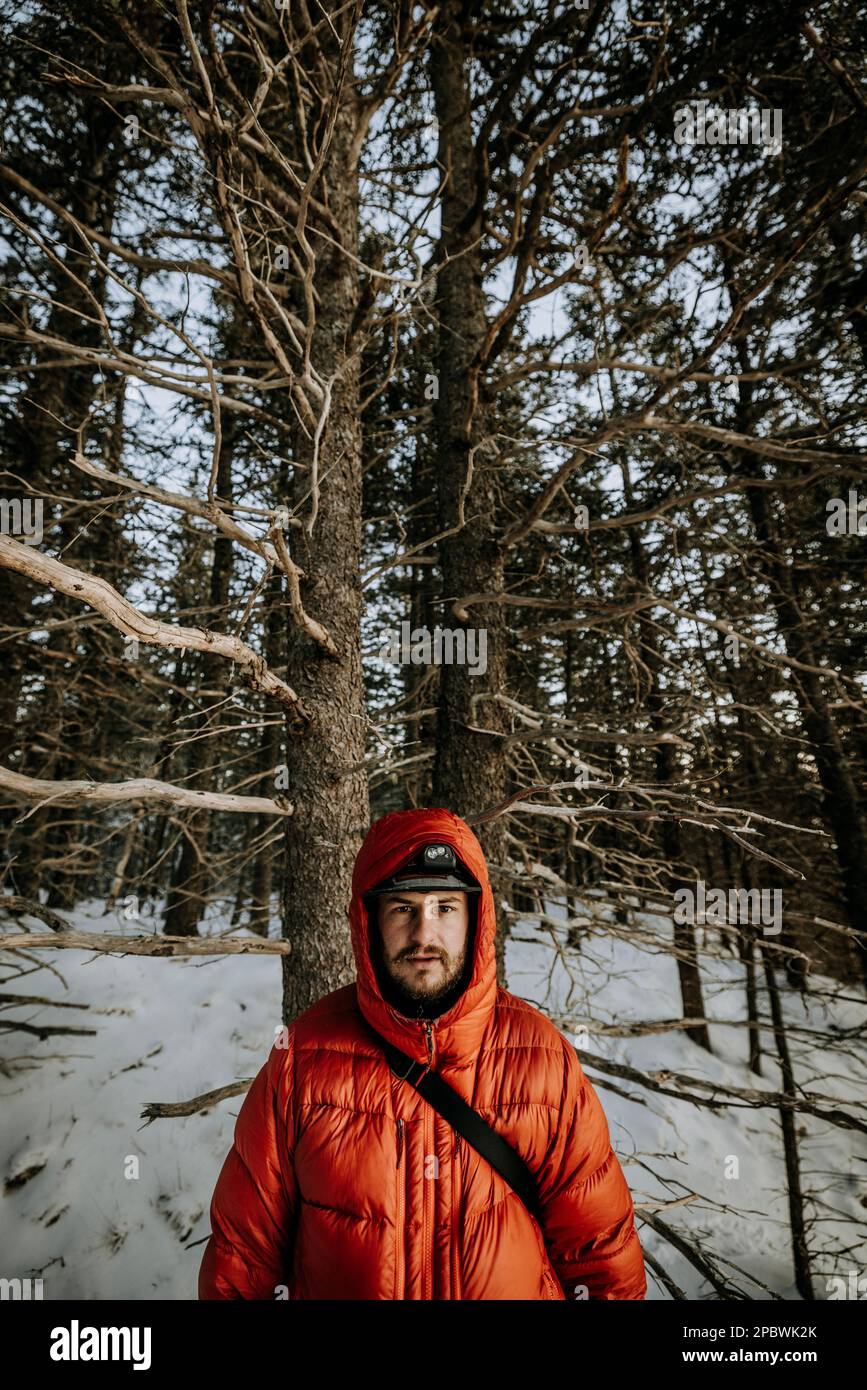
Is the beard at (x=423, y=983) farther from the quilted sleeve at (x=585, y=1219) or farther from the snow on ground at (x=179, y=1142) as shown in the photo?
the snow on ground at (x=179, y=1142)

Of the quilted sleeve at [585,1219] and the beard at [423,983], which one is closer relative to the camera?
the quilted sleeve at [585,1219]

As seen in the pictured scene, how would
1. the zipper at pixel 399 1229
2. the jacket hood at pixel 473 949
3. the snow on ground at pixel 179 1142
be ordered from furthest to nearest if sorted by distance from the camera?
1. the snow on ground at pixel 179 1142
2. the jacket hood at pixel 473 949
3. the zipper at pixel 399 1229

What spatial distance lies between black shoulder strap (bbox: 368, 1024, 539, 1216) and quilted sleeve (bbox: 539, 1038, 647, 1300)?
0.30 feet

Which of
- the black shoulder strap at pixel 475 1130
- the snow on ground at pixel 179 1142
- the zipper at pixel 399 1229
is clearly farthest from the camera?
the snow on ground at pixel 179 1142

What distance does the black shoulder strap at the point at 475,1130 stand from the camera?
1761 millimetres

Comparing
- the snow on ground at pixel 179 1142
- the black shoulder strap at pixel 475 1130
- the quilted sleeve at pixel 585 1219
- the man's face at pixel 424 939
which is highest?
the man's face at pixel 424 939

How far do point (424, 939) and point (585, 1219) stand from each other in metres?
1.04

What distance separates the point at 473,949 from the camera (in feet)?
6.63

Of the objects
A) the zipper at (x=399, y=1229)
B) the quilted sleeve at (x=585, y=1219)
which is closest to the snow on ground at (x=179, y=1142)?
the quilted sleeve at (x=585, y=1219)

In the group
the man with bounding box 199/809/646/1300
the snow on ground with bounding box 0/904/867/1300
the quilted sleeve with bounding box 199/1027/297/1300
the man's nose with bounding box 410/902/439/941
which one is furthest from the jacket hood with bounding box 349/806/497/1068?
the snow on ground with bounding box 0/904/867/1300

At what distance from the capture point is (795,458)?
3023 mm

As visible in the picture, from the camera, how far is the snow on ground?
395 cm
